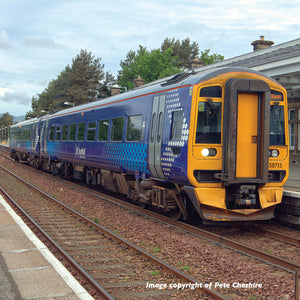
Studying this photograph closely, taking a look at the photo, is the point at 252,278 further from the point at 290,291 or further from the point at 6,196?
the point at 6,196

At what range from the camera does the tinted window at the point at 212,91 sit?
7899mm

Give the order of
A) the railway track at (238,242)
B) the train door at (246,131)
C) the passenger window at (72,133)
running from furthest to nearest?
the passenger window at (72,133)
the train door at (246,131)
the railway track at (238,242)

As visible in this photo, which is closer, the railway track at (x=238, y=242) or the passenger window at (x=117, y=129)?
the railway track at (x=238, y=242)

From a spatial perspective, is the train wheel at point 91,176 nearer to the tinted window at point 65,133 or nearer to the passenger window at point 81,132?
the passenger window at point 81,132

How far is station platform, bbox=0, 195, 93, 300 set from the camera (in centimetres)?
474

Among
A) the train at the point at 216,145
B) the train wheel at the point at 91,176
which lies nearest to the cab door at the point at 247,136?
the train at the point at 216,145

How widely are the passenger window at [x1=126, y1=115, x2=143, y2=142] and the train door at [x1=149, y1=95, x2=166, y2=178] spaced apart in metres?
0.73

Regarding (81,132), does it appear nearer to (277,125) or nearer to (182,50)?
(277,125)

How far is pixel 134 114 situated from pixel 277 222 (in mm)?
4359

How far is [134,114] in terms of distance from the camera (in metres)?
10.6

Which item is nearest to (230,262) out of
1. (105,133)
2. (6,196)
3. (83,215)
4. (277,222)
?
(277,222)

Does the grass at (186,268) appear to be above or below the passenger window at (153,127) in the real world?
below

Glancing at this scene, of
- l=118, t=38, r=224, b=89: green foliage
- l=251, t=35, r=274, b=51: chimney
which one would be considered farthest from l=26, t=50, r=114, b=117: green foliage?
l=251, t=35, r=274, b=51: chimney

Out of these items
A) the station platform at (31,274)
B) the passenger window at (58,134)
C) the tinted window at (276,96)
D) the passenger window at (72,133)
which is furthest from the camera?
the passenger window at (58,134)
